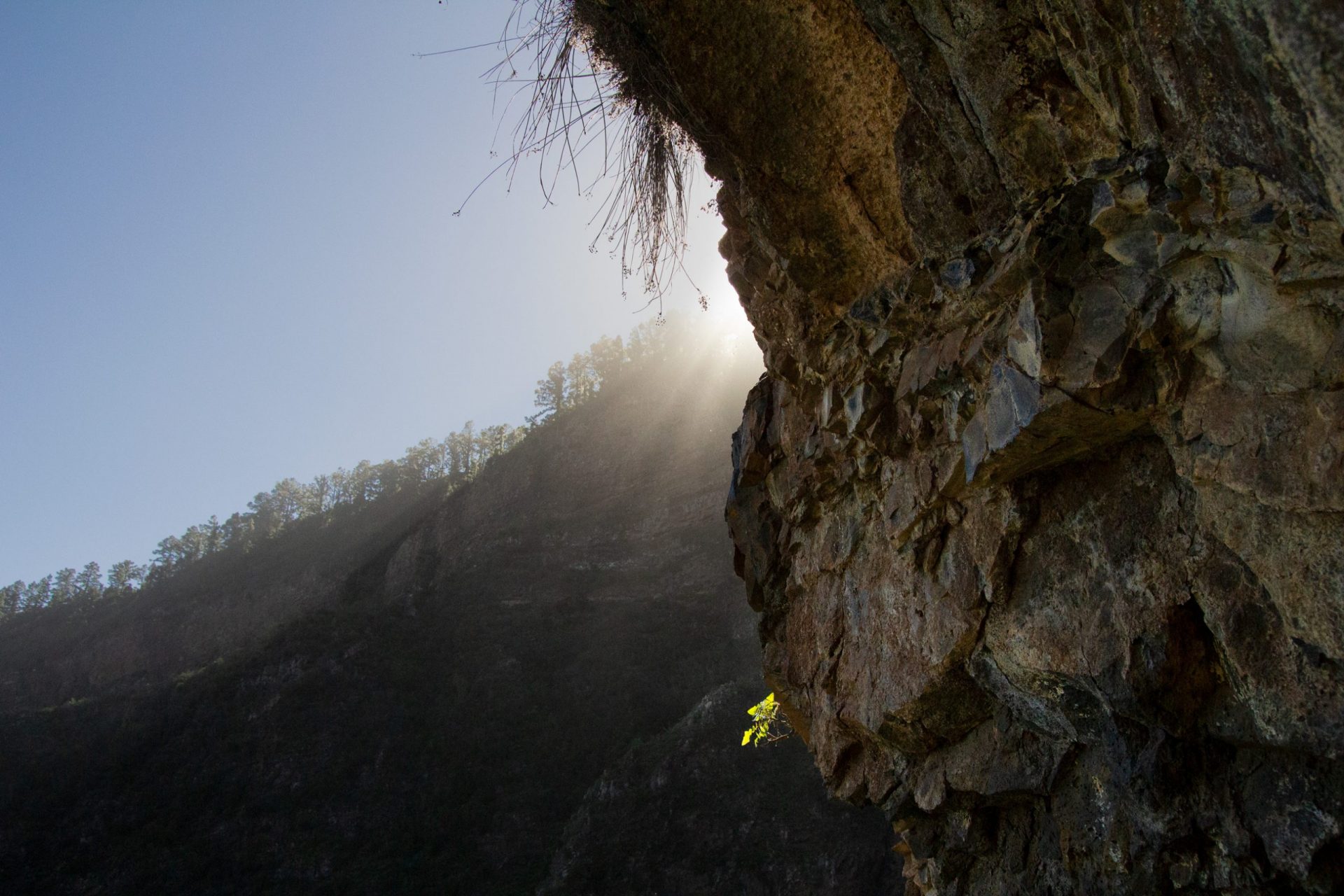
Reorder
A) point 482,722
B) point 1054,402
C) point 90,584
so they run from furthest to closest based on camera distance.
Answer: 1. point 90,584
2. point 482,722
3. point 1054,402

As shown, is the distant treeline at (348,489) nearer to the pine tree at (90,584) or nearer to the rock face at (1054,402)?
the pine tree at (90,584)

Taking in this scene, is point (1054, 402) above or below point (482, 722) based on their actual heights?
above

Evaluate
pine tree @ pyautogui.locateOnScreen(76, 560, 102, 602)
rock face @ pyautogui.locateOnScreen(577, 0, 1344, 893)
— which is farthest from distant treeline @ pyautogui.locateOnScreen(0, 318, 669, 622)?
rock face @ pyautogui.locateOnScreen(577, 0, 1344, 893)

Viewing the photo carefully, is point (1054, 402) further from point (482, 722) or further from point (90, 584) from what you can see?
point (90, 584)

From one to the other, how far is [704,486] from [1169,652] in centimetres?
3439

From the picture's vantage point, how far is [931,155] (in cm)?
332

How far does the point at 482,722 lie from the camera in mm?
29219

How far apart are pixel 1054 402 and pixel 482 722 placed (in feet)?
98.4

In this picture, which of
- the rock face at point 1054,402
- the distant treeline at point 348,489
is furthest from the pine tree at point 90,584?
the rock face at point 1054,402

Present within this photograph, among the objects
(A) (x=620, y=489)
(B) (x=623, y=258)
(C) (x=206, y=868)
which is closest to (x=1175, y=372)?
(B) (x=623, y=258)

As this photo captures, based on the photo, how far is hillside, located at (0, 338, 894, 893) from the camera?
71.9ft

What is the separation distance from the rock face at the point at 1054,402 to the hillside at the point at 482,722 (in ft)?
58.9

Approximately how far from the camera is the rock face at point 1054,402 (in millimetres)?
1901

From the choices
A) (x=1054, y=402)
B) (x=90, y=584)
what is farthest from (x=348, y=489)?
(x=1054, y=402)
